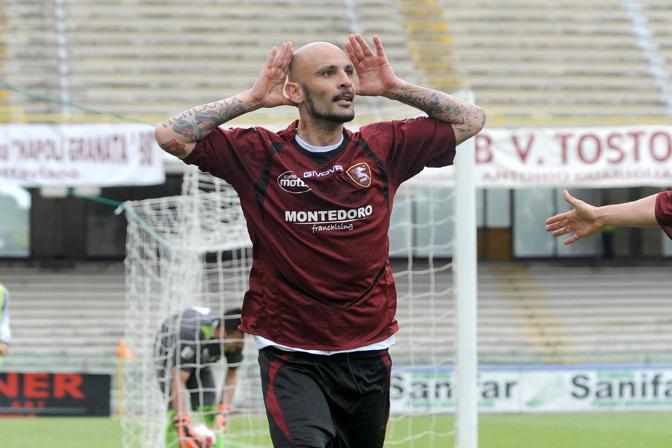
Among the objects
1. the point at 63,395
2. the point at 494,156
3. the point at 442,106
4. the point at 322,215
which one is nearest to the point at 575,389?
the point at 494,156

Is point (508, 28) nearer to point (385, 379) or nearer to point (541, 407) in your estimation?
point (541, 407)

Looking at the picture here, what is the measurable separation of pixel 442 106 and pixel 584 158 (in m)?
15.2

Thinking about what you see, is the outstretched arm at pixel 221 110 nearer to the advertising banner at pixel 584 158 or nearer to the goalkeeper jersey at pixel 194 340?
the goalkeeper jersey at pixel 194 340

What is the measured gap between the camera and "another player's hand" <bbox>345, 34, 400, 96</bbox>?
5.39m

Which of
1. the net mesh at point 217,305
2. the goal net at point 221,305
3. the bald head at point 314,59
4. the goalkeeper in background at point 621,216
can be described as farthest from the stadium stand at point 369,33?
the goalkeeper in background at point 621,216

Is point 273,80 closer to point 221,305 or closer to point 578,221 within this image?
point 578,221

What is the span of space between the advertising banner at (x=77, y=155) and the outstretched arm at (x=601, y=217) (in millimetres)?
14384

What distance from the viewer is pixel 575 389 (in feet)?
59.3

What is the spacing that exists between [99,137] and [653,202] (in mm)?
15123

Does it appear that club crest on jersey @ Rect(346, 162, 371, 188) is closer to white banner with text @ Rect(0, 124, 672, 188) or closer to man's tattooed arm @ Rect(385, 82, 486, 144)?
man's tattooed arm @ Rect(385, 82, 486, 144)

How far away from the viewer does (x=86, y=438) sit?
14.4m

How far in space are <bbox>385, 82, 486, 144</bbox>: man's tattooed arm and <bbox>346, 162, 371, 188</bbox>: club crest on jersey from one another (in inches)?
16.1

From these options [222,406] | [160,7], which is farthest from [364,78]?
[160,7]

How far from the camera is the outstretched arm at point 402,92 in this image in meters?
5.39
